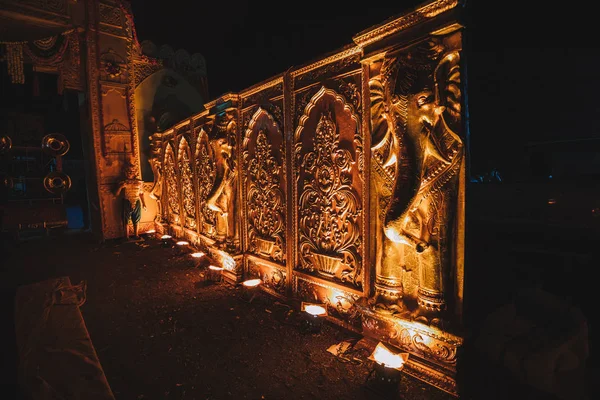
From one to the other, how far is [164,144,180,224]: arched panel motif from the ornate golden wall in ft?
11.6

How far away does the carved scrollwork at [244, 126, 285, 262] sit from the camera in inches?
167

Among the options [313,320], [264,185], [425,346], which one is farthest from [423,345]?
[264,185]

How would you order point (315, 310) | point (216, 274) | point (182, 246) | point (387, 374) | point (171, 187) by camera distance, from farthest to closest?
point (171, 187), point (182, 246), point (216, 274), point (315, 310), point (387, 374)

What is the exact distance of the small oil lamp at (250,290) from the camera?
13.6 ft

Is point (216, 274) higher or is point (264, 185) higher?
point (264, 185)

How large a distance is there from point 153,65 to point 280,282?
10.7 m

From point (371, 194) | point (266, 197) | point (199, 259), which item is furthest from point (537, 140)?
point (199, 259)

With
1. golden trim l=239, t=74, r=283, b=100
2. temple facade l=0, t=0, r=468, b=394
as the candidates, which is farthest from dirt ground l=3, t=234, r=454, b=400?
golden trim l=239, t=74, r=283, b=100

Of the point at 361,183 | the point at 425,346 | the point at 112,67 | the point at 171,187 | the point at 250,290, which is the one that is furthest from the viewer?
the point at 112,67

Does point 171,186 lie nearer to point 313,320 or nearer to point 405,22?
point 313,320

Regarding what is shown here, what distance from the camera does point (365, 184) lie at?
298cm

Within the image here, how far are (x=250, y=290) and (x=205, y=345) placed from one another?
140 cm

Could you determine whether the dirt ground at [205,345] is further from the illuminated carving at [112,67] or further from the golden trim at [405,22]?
the illuminated carving at [112,67]

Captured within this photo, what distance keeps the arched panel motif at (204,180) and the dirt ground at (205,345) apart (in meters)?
1.37
